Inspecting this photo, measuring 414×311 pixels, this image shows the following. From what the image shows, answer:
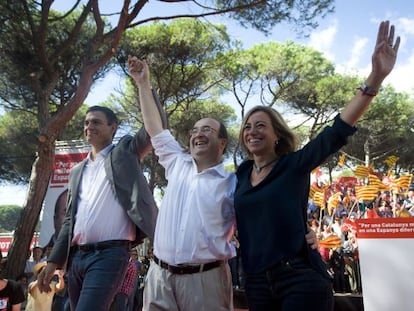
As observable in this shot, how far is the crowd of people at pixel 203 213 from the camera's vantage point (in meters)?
1.76

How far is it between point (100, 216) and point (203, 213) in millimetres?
740

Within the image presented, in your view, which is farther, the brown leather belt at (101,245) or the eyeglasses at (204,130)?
the brown leather belt at (101,245)

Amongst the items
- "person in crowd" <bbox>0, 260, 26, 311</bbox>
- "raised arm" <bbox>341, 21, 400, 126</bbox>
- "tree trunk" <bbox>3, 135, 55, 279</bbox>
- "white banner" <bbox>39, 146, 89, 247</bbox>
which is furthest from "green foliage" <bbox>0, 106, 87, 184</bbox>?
"raised arm" <bbox>341, 21, 400, 126</bbox>

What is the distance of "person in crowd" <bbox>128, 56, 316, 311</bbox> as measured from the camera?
6.34 feet

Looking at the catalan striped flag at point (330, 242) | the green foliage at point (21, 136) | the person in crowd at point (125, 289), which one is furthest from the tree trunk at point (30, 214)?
the green foliage at point (21, 136)

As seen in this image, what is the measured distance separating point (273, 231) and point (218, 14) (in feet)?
31.4

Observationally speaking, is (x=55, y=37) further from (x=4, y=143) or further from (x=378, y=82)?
(x=378, y=82)

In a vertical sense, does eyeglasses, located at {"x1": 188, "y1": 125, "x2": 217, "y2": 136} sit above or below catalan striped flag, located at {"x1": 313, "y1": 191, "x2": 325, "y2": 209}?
below

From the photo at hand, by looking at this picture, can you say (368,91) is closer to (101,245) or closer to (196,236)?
(196,236)

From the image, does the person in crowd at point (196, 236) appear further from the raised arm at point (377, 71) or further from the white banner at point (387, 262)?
the white banner at point (387, 262)

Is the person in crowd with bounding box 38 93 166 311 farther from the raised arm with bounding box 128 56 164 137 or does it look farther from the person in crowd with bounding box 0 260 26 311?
the person in crowd with bounding box 0 260 26 311

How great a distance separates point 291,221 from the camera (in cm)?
177

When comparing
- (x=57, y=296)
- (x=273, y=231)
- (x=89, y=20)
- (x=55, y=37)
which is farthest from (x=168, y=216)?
(x=89, y=20)

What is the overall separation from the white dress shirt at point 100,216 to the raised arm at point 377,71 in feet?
4.43
